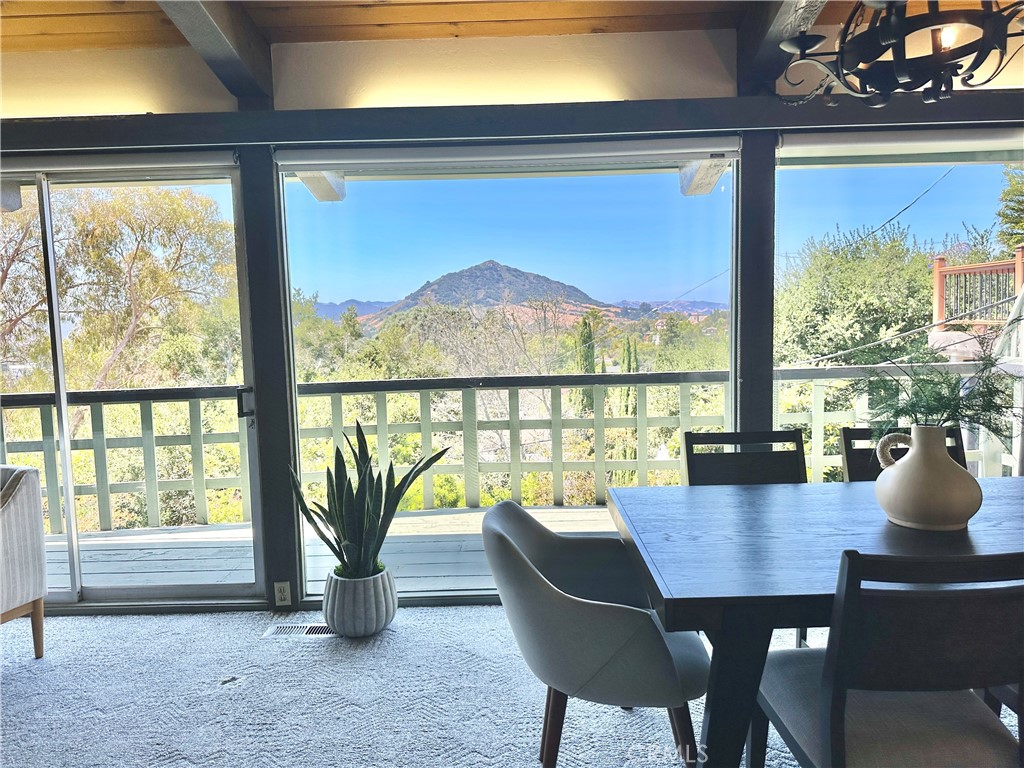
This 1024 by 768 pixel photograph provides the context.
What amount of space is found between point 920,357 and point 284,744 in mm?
3054

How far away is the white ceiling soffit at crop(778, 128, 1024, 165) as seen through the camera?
8.82ft

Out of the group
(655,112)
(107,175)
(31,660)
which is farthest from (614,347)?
(31,660)

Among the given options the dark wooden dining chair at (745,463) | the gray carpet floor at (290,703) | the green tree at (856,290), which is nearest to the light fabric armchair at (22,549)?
the gray carpet floor at (290,703)

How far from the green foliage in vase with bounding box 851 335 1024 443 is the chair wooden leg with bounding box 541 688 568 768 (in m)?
2.00

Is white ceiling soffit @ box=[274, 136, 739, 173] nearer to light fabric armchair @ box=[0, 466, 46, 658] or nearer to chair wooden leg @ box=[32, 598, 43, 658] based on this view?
light fabric armchair @ box=[0, 466, 46, 658]

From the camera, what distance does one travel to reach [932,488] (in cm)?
158

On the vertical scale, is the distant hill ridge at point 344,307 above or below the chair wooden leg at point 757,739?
above

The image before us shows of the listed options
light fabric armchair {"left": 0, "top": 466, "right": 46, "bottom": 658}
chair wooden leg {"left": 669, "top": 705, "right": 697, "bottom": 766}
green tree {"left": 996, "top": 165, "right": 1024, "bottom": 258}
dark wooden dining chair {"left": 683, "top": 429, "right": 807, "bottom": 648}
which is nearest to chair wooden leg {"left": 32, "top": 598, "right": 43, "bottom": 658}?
light fabric armchair {"left": 0, "top": 466, "right": 46, "bottom": 658}

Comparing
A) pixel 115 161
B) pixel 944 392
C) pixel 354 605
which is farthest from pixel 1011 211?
pixel 115 161

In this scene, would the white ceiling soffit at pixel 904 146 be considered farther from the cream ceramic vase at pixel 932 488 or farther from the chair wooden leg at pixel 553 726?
the chair wooden leg at pixel 553 726

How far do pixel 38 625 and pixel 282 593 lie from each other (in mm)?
905

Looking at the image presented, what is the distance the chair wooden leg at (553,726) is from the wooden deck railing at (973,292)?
249 cm

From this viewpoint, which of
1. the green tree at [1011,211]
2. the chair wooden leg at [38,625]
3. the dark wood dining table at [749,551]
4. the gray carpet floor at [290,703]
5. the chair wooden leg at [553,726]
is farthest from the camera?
the green tree at [1011,211]

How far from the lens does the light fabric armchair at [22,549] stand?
2.34 metres
